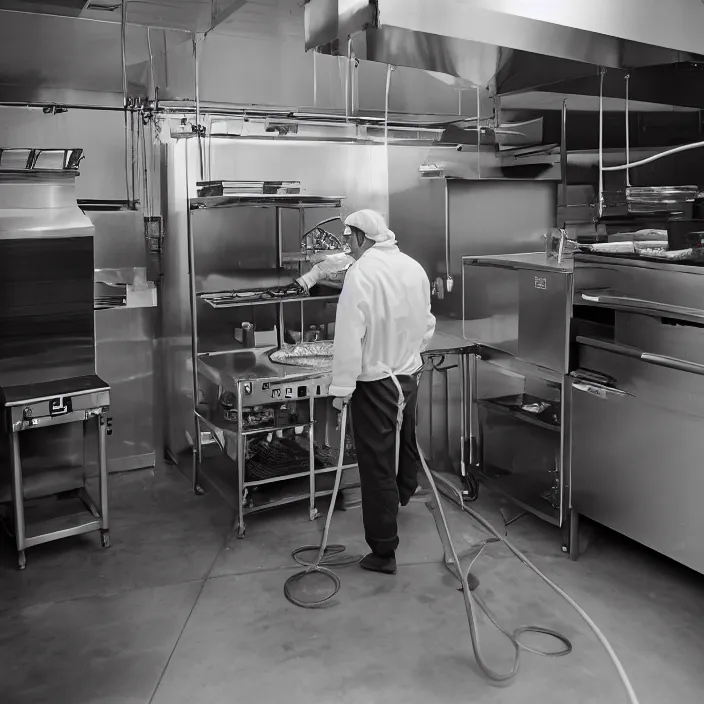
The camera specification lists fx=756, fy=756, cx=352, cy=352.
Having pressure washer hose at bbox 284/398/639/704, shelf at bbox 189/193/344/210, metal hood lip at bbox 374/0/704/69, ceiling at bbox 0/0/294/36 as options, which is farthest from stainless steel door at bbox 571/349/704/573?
ceiling at bbox 0/0/294/36

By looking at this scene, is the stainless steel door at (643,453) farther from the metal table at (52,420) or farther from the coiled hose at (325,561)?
the metal table at (52,420)

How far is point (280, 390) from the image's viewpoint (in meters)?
3.54

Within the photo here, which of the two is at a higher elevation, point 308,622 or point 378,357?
point 378,357

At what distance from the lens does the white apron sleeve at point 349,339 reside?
299cm

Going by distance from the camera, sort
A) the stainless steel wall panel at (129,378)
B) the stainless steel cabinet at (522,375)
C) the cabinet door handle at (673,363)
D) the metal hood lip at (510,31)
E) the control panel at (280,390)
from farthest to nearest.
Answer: the stainless steel wall panel at (129,378) → the control panel at (280,390) → the stainless steel cabinet at (522,375) → the cabinet door handle at (673,363) → the metal hood lip at (510,31)

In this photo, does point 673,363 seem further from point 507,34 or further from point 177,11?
point 177,11

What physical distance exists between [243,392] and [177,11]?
75.9 inches

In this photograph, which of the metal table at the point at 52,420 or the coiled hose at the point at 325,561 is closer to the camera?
the coiled hose at the point at 325,561

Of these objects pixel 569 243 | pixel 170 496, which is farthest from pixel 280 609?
pixel 569 243

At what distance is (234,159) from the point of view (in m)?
4.09

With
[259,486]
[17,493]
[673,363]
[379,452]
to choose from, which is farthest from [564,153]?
[17,493]

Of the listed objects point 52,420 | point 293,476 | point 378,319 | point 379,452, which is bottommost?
point 293,476

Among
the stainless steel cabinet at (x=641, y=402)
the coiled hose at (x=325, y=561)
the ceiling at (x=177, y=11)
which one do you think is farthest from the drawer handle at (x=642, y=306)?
the ceiling at (x=177, y=11)

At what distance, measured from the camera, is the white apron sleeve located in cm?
299
